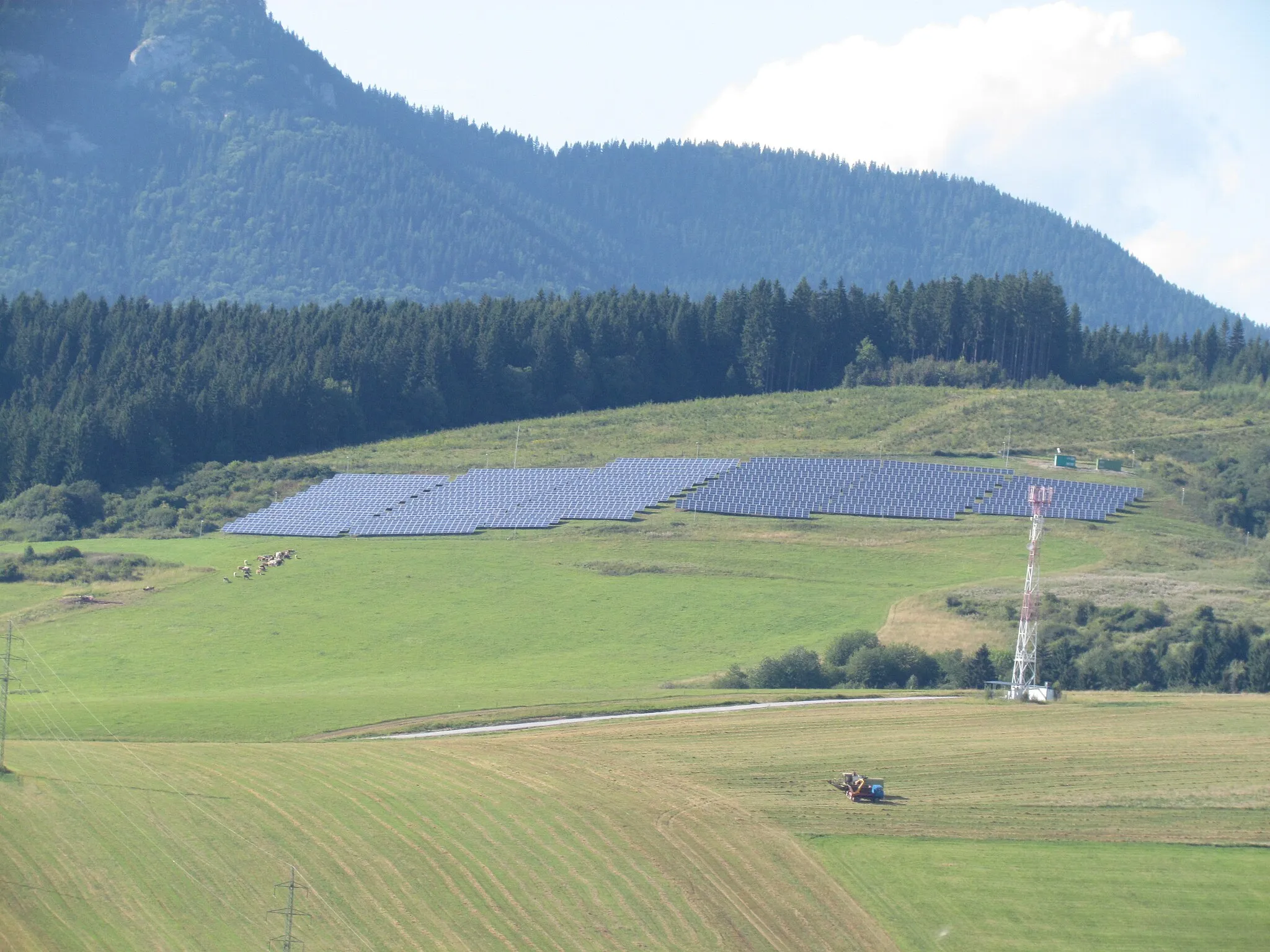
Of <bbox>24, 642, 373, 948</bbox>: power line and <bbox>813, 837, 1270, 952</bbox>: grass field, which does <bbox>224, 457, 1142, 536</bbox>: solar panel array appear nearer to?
<bbox>24, 642, 373, 948</bbox>: power line

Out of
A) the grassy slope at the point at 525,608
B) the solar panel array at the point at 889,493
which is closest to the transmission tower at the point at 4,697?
the grassy slope at the point at 525,608

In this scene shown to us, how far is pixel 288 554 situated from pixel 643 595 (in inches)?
1056

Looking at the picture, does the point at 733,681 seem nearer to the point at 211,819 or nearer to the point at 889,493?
the point at 211,819

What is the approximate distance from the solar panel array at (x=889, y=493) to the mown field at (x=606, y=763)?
2.41 meters

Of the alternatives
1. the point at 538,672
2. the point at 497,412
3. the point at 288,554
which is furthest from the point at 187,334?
the point at 538,672

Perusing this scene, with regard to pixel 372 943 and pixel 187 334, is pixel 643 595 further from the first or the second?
pixel 187 334

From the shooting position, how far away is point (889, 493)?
114m

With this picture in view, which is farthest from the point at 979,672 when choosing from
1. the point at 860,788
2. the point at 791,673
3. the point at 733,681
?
the point at 860,788

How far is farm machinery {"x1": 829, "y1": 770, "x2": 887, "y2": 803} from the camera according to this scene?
5712 cm

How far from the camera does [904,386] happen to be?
548 feet

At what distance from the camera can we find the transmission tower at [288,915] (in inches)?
1623

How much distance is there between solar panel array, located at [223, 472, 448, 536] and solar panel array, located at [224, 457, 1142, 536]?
14cm

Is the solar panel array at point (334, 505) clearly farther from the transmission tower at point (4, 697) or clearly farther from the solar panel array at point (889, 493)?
Result: the transmission tower at point (4, 697)

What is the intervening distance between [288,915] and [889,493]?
75968 mm
